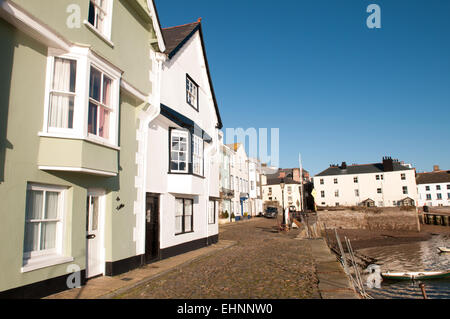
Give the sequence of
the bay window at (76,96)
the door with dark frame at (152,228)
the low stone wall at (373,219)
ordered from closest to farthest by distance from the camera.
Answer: the bay window at (76,96)
the door with dark frame at (152,228)
the low stone wall at (373,219)

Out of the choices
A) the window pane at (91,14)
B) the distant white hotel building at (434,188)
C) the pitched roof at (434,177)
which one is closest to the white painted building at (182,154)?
the window pane at (91,14)

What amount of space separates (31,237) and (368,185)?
72487 millimetres

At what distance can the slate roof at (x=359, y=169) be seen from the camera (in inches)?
2625

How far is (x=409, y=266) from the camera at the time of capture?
19.7m

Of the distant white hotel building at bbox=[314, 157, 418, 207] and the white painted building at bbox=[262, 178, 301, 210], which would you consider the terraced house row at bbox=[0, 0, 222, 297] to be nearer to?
the distant white hotel building at bbox=[314, 157, 418, 207]

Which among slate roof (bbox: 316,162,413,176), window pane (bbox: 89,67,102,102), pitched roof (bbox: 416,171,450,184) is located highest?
slate roof (bbox: 316,162,413,176)

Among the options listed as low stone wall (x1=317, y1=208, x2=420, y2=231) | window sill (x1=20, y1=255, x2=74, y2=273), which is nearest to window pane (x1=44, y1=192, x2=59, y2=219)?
window sill (x1=20, y1=255, x2=74, y2=273)

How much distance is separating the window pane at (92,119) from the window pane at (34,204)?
2110 millimetres

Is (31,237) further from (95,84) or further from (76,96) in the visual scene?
(95,84)

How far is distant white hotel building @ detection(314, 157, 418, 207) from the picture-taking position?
6372cm

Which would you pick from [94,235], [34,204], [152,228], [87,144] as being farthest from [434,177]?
[34,204]

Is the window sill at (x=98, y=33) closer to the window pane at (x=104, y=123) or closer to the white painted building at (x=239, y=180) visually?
the window pane at (x=104, y=123)

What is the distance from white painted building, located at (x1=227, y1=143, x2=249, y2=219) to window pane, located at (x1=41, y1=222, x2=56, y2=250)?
1442 inches

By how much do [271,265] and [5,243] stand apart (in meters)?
8.40
